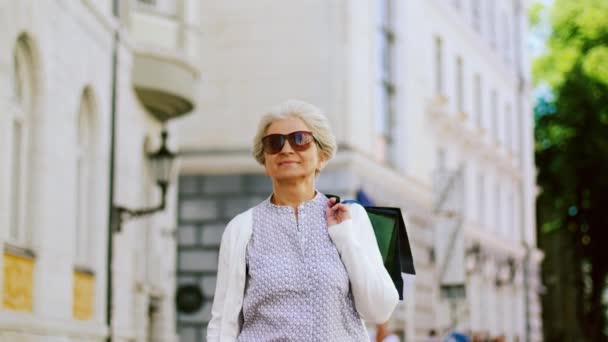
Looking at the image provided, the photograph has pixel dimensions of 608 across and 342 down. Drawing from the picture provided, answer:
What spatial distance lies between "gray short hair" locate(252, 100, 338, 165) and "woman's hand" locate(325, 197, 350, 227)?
227 mm

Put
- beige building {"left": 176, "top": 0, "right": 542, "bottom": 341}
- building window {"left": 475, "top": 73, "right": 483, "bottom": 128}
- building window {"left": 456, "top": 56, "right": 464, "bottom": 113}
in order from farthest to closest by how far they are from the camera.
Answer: building window {"left": 475, "top": 73, "right": 483, "bottom": 128} → building window {"left": 456, "top": 56, "right": 464, "bottom": 113} → beige building {"left": 176, "top": 0, "right": 542, "bottom": 341}

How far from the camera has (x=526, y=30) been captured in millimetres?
48188

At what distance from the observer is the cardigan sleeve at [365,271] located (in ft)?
16.3

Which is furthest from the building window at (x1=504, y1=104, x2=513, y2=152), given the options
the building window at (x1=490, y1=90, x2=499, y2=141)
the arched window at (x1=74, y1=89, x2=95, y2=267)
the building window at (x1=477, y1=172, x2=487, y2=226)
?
the arched window at (x1=74, y1=89, x2=95, y2=267)

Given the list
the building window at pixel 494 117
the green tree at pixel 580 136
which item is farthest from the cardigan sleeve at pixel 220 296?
the green tree at pixel 580 136

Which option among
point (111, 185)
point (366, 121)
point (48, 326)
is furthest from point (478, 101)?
point (48, 326)

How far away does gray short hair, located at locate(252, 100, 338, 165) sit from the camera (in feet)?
16.9

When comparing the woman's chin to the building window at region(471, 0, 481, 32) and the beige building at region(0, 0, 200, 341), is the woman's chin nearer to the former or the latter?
the beige building at region(0, 0, 200, 341)

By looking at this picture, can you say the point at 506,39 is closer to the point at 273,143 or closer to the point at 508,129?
the point at 508,129

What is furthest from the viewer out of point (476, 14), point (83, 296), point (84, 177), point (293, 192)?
point (476, 14)

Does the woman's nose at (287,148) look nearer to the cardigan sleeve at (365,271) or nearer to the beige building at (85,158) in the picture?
the cardigan sleeve at (365,271)

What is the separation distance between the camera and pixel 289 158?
16.8 feet

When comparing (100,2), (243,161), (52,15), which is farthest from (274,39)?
(52,15)

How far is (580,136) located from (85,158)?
107 feet
